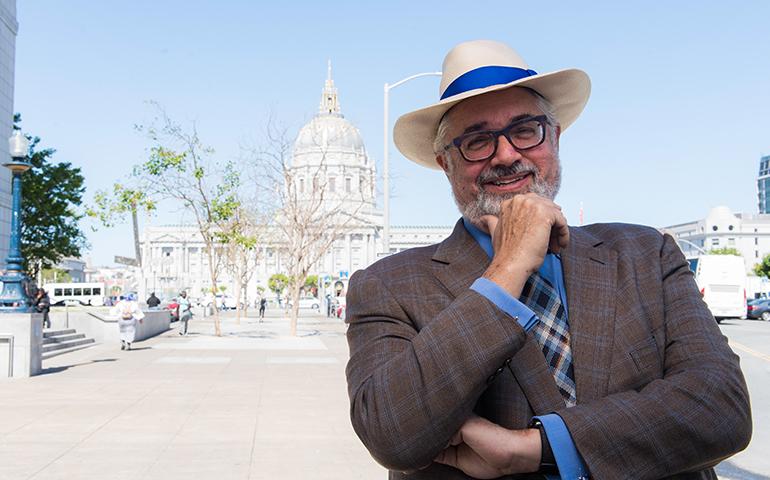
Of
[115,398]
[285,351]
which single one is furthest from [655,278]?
[285,351]

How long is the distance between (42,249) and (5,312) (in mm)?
27073

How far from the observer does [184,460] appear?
25.4 ft

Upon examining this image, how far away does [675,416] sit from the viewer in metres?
2.03

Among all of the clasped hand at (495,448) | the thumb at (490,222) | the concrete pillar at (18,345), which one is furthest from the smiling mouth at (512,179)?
the concrete pillar at (18,345)

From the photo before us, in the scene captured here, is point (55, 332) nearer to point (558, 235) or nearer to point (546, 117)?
point (546, 117)

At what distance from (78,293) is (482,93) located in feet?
274

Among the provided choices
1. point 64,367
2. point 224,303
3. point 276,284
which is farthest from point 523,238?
point 276,284

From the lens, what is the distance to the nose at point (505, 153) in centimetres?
232

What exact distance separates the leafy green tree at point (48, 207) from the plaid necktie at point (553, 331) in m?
42.0

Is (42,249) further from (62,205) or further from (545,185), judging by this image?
(545,185)

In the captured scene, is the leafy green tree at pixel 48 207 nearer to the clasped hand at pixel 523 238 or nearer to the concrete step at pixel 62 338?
the concrete step at pixel 62 338

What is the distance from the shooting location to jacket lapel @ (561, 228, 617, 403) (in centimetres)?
210

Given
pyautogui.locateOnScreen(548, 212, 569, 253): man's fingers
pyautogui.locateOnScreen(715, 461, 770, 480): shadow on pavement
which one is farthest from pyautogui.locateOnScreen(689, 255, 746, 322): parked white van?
pyautogui.locateOnScreen(548, 212, 569, 253): man's fingers

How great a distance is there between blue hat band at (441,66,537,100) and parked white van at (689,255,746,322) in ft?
126
